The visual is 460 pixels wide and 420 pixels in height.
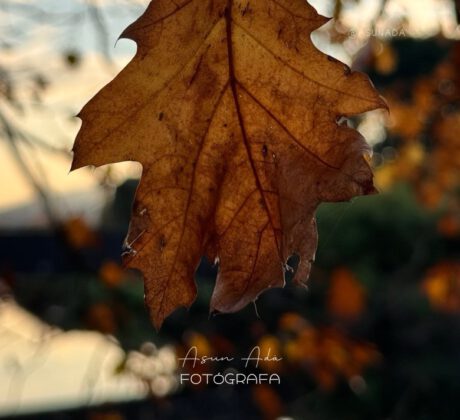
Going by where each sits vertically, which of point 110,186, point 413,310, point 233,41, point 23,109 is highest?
point 233,41

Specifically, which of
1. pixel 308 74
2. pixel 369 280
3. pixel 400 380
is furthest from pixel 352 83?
pixel 369 280

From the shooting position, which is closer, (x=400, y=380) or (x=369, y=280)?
(x=400, y=380)

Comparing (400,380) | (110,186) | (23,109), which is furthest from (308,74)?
(400,380)

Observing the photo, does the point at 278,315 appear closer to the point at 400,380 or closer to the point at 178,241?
the point at 400,380

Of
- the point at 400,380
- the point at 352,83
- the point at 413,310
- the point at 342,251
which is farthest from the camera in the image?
the point at 413,310

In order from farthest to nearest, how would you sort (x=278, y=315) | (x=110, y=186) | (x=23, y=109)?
(x=278, y=315) → (x=23, y=109) → (x=110, y=186)

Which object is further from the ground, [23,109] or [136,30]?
[136,30]
